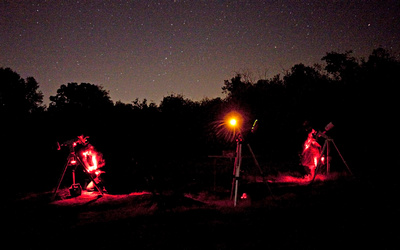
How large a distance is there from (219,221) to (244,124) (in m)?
11.2

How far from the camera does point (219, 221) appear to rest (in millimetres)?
5168

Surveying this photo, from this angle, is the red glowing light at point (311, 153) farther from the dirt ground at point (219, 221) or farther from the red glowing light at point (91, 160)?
the red glowing light at point (91, 160)

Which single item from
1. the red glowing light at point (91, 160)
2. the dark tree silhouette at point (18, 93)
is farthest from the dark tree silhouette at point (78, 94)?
the red glowing light at point (91, 160)

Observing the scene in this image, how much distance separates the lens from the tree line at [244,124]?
1273 cm

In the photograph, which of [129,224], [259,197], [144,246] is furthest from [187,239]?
[259,197]

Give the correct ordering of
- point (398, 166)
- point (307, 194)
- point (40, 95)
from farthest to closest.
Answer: point (40, 95)
point (398, 166)
point (307, 194)

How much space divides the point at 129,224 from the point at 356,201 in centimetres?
490

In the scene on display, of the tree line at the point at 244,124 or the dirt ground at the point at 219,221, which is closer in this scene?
the dirt ground at the point at 219,221

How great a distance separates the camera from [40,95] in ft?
94.4

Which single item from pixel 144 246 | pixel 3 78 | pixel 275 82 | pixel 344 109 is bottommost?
pixel 144 246

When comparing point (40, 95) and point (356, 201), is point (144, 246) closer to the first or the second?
point (356, 201)

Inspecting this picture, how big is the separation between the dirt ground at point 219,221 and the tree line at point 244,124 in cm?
379

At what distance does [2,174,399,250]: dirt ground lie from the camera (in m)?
4.20

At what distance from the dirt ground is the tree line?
3.79 metres
